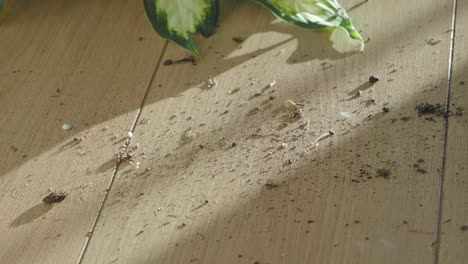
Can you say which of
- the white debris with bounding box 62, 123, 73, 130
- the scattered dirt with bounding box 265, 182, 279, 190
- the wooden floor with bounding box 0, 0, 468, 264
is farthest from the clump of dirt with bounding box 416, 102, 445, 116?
the white debris with bounding box 62, 123, 73, 130

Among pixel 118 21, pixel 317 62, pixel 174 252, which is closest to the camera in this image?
pixel 174 252

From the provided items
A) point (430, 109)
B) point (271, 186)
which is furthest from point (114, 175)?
point (430, 109)

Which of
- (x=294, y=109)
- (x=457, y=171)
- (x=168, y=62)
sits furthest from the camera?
(x=168, y=62)

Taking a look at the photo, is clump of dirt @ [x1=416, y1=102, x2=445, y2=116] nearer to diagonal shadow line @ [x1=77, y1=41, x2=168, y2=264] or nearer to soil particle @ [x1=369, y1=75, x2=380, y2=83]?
soil particle @ [x1=369, y1=75, x2=380, y2=83]

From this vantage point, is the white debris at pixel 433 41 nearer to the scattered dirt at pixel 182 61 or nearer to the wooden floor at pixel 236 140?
the wooden floor at pixel 236 140

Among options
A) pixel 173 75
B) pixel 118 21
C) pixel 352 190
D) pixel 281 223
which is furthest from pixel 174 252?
pixel 118 21

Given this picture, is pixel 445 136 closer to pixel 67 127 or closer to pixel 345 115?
pixel 345 115

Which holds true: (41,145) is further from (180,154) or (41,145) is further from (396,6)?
(396,6)

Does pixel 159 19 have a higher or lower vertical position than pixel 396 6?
higher
